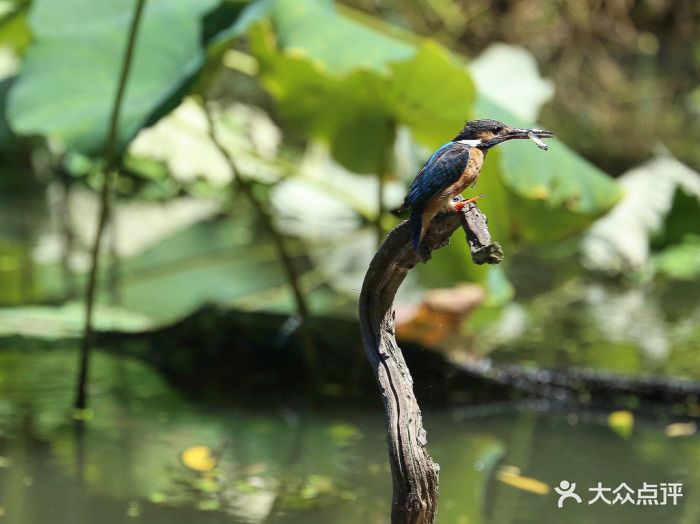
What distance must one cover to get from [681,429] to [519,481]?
0.45 meters

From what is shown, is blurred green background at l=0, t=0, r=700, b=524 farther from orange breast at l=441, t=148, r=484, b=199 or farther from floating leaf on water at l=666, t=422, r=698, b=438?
orange breast at l=441, t=148, r=484, b=199

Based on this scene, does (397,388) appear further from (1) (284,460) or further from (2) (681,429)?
(2) (681,429)

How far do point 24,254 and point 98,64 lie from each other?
1168 mm

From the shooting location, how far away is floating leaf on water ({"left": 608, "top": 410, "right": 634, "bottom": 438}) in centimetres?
205

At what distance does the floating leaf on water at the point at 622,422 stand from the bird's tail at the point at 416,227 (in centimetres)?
127

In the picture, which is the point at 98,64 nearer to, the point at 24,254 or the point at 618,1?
the point at 24,254

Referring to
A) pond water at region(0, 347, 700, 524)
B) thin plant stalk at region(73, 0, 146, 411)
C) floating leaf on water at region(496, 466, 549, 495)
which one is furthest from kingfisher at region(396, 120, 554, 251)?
thin plant stalk at region(73, 0, 146, 411)

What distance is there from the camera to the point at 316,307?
2777 millimetres

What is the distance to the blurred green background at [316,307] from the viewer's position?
70.7 inches

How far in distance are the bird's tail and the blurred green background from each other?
848 millimetres

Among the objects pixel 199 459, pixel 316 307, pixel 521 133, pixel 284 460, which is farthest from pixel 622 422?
pixel 521 133

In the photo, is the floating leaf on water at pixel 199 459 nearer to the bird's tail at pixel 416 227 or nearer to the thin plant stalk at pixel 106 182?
the thin plant stalk at pixel 106 182

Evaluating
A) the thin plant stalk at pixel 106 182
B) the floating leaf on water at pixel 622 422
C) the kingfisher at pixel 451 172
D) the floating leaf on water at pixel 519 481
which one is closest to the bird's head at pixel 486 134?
the kingfisher at pixel 451 172

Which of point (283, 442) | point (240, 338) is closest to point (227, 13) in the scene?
point (240, 338)
